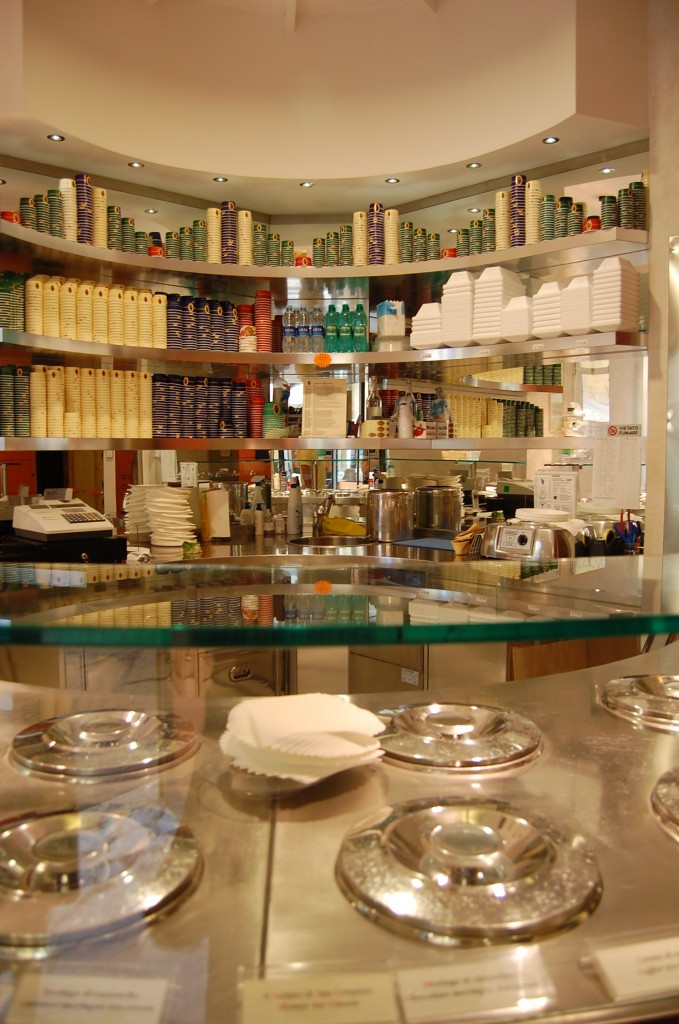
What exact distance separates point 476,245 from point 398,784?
12.8ft

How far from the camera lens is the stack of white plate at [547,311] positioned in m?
4.03

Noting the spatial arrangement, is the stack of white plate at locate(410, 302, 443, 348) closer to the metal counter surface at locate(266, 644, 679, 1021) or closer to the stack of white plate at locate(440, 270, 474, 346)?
the stack of white plate at locate(440, 270, 474, 346)

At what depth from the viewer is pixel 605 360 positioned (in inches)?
176

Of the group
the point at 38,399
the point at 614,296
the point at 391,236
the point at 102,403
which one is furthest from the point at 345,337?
the point at 38,399

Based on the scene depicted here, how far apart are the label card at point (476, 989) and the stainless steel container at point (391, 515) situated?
4293mm

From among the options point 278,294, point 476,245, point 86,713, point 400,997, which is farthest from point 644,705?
point 278,294

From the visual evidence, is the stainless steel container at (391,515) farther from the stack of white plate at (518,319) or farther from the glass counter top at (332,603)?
the glass counter top at (332,603)

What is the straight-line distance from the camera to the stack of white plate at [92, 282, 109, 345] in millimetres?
4379

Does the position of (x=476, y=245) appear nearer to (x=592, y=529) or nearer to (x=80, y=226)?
(x=592, y=529)

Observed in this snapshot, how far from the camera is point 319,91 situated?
4918 millimetres

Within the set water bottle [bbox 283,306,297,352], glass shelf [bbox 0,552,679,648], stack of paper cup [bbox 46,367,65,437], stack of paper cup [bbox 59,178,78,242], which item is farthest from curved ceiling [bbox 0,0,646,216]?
glass shelf [bbox 0,552,679,648]

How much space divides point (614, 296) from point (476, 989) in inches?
141

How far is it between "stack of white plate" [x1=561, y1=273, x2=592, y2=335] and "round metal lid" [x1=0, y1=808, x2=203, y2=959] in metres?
3.44

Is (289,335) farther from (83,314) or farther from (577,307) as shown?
(577,307)
